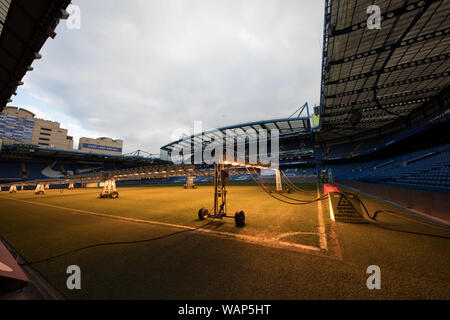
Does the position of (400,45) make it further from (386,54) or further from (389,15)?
(389,15)

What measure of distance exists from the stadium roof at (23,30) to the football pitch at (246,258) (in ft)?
22.5

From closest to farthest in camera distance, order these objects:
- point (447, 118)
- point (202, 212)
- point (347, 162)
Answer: point (202, 212) < point (447, 118) < point (347, 162)

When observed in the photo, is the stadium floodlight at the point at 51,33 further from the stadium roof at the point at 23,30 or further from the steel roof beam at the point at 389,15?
the steel roof beam at the point at 389,15

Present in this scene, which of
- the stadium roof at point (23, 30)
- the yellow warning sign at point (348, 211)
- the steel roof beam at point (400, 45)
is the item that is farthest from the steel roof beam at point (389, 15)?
the stadium roof at point (23, 30)

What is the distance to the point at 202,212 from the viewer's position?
6.91 m

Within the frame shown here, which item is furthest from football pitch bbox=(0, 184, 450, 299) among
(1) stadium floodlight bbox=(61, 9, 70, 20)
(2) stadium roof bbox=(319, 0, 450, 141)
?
(2) stadium roof bbox=(319, 0, 450, 141)

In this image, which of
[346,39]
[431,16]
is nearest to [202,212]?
[346,39]

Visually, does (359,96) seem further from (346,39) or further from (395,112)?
(395,112)

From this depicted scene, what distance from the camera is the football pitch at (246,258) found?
2.56 meters

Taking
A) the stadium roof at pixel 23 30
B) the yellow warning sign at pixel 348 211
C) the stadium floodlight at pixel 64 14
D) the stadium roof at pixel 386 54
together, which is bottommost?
the yellow warning sign at pixel 348 211

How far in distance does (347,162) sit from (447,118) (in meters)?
29.2

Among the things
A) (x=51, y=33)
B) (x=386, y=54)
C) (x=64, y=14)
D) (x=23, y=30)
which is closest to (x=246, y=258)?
(x=64, y=14)

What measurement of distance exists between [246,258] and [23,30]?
10501mm

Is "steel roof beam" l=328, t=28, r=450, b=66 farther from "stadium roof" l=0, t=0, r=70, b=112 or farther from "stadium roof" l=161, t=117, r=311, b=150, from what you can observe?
"stadium roof" l=161, t=117, r=311, b=150
